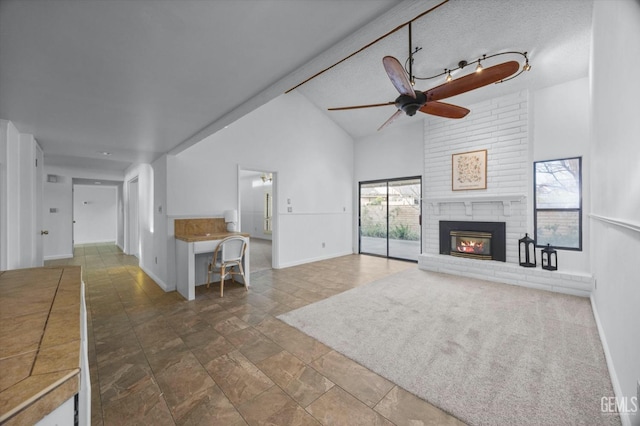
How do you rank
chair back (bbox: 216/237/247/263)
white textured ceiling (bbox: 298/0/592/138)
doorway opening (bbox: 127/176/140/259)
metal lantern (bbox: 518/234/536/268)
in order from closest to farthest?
1. white textured ceiling (bbox: 298/0/592/138)
2. chair back (bbox: 216/237/247/263)
3. metal lantern (bbox: 518/234/536/268)
4. doorway opening (bbox: 127/176/140/259)

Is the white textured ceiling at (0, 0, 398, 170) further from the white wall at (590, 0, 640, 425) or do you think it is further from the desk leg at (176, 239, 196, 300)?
the desk leg at (176, 239, 196, 300)

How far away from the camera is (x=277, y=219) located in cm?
530

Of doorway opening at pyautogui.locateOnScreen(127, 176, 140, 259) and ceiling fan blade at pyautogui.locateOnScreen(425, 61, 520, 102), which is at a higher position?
ceiling fan blade at pyautogui.locateOnScreen(425, 61, 520, 102)

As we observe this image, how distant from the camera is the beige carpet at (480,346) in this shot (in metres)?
1.65

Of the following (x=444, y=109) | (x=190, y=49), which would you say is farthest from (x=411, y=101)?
(x=190, y=49)

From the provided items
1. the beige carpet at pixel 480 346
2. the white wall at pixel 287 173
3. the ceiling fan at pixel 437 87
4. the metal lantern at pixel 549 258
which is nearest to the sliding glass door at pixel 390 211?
the white wall at pixel 287 173

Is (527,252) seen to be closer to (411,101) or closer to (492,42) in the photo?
(492,42)

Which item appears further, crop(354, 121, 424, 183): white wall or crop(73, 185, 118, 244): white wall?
crop(73, 185, 118, 244): white wall

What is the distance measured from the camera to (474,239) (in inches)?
193

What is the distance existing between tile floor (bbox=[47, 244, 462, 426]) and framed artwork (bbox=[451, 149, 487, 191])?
366 cm

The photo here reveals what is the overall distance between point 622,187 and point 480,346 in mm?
1621

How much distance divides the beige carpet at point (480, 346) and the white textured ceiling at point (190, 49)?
226cm

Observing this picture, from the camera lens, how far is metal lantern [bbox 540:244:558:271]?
394 cm

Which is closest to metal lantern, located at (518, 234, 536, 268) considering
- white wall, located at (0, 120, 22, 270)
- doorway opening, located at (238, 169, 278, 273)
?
white wall, located at (0, 120, 22, 270)
